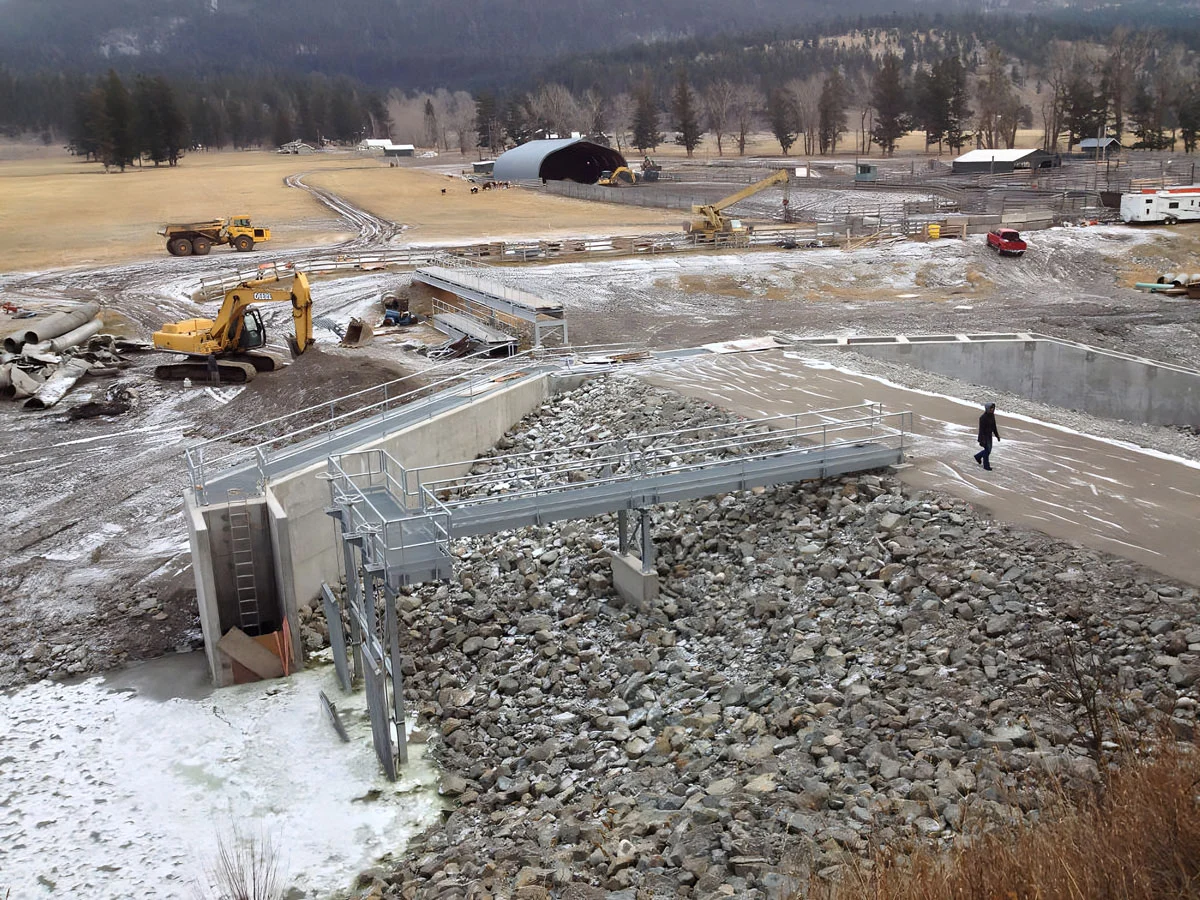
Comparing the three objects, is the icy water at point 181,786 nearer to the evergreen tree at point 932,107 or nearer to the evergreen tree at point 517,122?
the evergreen tree at point 932,107

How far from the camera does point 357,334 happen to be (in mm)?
35594

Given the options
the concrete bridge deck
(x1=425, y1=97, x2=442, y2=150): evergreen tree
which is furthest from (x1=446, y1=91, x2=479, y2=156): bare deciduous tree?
the concrete bridge deck

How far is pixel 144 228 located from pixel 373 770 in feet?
190

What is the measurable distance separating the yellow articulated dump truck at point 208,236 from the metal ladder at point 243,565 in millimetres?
39665

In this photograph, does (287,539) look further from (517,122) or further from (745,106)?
(745,106)

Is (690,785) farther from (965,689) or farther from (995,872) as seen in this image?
(995,872)

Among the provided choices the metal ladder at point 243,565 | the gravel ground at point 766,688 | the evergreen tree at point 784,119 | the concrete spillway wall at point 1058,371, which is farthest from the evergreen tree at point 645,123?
the metal ladder at point 243,565

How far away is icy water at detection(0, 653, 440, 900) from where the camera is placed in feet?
45.6

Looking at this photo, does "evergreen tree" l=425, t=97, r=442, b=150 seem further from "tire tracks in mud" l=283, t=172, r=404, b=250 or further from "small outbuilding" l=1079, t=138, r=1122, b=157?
"small outbuilding" l=1079, t=138, r=1122, b=157

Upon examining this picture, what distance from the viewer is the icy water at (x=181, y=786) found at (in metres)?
13.9

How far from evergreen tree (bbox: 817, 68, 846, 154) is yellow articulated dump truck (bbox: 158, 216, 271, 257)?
76262 mm

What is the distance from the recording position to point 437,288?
136 feet

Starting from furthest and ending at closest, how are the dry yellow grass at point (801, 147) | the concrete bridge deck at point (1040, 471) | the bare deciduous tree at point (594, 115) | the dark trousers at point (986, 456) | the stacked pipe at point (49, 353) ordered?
the bare deciduous tree at point (594, 115), the dry yellow grass at point (801, 147), the stacked pipe at point (49, 353), the dark trousers at point (986, 456), the concrete bridge deck at point (1040, 471)

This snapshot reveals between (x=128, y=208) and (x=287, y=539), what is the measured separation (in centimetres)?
6372
